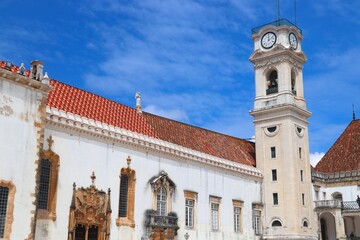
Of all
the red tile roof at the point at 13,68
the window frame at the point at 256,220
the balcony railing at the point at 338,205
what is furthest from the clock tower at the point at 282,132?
the red tile roof at the point at 13,68

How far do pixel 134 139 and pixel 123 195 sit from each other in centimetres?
342

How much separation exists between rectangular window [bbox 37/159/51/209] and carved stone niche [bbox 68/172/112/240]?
1597mm

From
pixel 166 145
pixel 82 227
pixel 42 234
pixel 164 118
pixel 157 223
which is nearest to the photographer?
pixel 42 234

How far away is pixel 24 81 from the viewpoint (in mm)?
22359

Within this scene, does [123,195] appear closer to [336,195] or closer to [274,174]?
[274,174]

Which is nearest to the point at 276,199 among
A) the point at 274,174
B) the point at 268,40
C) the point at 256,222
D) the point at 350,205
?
the point at 274,174

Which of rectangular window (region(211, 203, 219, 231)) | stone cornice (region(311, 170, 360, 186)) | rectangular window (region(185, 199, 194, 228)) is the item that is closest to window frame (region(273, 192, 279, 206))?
stone cornice (region(311, 170, 360, 186))

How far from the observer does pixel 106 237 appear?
27.6 metres

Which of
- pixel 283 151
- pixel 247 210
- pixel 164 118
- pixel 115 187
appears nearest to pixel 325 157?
pixel 283 151

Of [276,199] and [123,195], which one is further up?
[276,199]

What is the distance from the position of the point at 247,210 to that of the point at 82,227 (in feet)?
54.1

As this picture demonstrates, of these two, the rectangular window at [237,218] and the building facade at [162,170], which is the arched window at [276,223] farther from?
the rectangular window at [237,218]

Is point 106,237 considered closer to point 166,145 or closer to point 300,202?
point 166,145

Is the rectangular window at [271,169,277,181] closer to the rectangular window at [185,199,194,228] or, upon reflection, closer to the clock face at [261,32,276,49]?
the rectangular window at [185,199,194,228]
